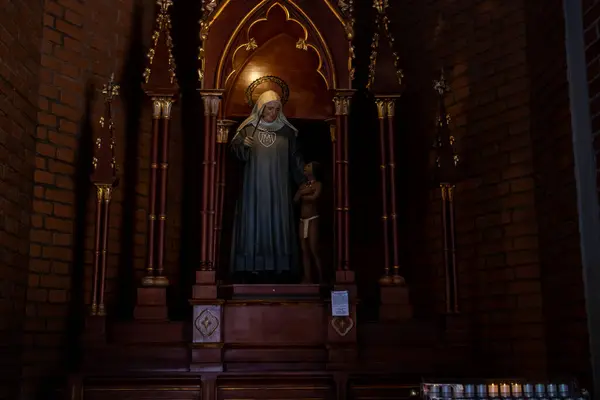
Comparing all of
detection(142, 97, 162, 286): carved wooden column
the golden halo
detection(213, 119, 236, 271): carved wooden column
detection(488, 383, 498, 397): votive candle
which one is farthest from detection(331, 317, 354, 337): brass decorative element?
the golden halo

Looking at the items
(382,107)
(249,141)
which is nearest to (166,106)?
(249,141)

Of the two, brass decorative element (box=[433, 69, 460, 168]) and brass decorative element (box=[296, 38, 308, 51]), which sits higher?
brass decorative element (box=[296, 38, 308, 51])

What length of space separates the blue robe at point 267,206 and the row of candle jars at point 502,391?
187 cm

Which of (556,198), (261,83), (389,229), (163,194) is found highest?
(261,83)

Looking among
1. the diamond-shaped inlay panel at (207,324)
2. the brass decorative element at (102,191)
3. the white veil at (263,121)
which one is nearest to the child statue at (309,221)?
the white veil at (263,121)

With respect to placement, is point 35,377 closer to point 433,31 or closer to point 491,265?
point 491,265

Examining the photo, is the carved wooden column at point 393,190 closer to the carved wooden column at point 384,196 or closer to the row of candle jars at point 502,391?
the carved wooden column at point 384,196

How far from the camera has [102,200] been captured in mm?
4715

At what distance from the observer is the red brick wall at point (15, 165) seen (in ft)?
13.8

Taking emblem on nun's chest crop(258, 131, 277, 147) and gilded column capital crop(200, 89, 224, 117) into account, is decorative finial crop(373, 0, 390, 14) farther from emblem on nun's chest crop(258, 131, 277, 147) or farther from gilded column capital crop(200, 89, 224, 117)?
gilded column capital crop(200, 89, 224, 117)

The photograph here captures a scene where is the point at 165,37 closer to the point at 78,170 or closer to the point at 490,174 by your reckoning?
the point at 78,170

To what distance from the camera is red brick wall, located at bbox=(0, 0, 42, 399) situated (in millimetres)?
4195

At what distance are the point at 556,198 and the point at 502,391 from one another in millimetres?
1536

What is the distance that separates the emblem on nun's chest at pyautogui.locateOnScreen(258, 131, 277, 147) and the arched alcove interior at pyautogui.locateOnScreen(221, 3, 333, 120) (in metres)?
0.26
